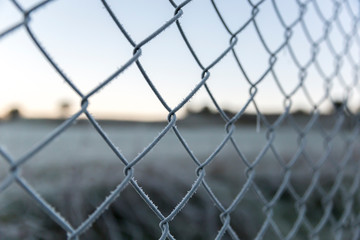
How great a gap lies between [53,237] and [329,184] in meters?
2.29

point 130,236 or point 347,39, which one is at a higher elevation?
point 347,39

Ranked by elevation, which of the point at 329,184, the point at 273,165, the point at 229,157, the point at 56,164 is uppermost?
the point at 56,164

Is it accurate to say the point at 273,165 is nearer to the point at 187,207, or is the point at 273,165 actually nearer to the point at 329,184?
the point at 329,184

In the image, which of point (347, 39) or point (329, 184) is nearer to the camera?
point (347, 39)

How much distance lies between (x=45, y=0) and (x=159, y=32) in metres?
0.18

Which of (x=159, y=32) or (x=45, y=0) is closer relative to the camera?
(x=45, y=0)

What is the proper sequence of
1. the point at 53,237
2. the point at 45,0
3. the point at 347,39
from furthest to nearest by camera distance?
the point at 53,237 < the point at 347,39 < the point at 45,0

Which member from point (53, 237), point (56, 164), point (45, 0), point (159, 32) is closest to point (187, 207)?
point (53, 237)

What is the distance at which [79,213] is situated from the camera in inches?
64.0

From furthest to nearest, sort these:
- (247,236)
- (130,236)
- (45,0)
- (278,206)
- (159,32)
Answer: (278,206)
(247,236)
(130,236)
(159,32)
(45,0)

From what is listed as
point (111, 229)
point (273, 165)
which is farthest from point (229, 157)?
point (111, 229)

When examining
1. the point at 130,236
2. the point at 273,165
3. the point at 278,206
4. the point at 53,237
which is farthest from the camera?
the point at 273,165

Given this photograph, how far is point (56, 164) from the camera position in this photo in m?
2.36

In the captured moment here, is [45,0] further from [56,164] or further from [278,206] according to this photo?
[278,206]
